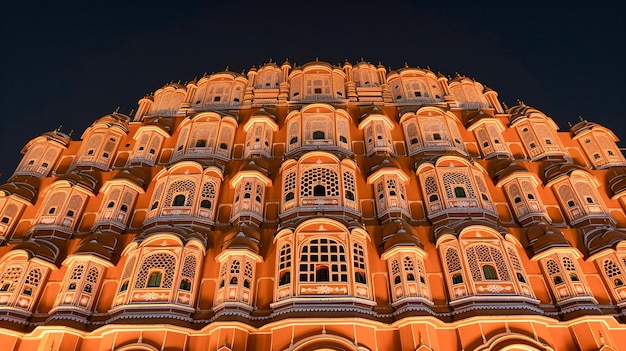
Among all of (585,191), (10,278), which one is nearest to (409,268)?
(585,191)

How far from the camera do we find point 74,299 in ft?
63.8

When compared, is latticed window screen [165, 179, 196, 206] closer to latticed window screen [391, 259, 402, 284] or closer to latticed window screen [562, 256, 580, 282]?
latticed window screen [391, 259, 402, 284]

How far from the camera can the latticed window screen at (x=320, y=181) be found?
23053 mm

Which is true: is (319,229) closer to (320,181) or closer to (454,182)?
(320,181)

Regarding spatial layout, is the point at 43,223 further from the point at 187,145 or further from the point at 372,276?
the point at 372,276

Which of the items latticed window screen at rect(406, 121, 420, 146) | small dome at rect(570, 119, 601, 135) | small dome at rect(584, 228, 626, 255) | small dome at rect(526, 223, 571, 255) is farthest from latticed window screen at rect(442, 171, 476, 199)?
small dome at rect(570, 119, 601, 135)

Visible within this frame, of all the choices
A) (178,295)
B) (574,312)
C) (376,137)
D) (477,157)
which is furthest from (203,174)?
(574,312)

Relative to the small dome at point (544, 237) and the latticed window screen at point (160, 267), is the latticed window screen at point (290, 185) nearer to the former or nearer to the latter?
the latticed window screen at point (160, 267)

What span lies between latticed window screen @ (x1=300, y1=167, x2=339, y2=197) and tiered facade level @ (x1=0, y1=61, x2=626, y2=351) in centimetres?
8

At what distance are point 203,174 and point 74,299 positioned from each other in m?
8.41

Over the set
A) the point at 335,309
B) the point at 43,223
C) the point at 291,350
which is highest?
the point at 43,223

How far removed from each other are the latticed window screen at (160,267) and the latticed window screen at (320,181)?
693 cm

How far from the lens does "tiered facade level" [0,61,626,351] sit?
18219 mm

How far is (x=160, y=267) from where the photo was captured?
792 inches
